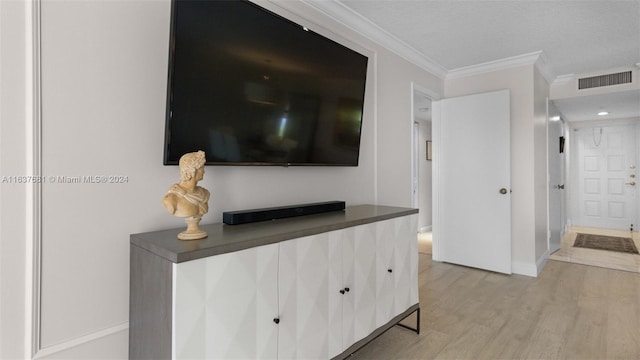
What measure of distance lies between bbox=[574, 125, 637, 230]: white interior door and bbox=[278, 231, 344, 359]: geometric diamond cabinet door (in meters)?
7.13

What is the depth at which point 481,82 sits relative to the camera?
3.89 meters

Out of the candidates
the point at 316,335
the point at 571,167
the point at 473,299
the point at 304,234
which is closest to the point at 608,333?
the point at 473,299

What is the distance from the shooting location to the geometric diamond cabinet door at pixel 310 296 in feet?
4.77

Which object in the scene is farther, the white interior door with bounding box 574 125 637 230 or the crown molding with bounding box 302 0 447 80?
the white interior door with bounding box 574 125 637 230

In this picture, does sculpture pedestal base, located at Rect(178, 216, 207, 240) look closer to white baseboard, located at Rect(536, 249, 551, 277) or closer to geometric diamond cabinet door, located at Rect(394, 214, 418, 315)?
geometric diamond cabinet door, located at Rect(394, 214, 418, 315)

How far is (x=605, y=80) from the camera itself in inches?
161

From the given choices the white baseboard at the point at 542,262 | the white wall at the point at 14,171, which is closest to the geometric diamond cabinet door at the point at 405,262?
the white wall at the point at 14,171

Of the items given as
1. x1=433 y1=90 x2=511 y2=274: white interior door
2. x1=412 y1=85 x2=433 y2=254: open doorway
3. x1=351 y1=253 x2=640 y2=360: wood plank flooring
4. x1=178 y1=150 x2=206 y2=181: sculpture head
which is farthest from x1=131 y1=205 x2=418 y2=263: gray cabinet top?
x1=412 y1=85 x2=433 y2=254: open doorway

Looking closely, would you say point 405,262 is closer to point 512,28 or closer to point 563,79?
point 512,28

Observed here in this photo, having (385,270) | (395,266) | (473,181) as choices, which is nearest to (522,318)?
(395,266)

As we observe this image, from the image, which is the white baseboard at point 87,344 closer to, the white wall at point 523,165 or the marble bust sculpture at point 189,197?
the marble bust sculpture at point 189,197

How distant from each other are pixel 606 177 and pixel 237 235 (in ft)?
25.3

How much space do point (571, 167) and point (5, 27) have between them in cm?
826

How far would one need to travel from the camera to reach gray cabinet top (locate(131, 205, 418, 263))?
3.85 ft
